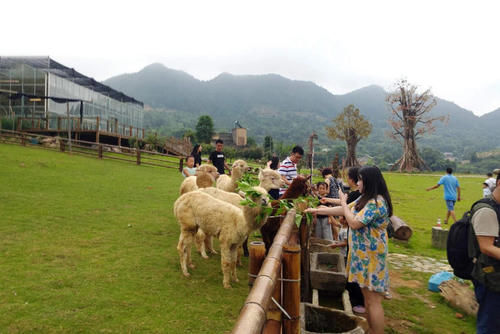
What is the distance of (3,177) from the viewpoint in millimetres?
11867

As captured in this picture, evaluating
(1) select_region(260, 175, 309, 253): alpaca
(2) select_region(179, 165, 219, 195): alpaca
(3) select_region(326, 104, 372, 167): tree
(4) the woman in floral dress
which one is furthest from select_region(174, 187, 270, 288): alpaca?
(3) select_region(326, 104, 372, 167): tree

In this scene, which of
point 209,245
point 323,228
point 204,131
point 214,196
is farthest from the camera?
point 204,131

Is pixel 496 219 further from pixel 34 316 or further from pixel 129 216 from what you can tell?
pixel 129 216

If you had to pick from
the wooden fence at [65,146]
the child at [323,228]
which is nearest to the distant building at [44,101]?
the wooden fence at [65,146]

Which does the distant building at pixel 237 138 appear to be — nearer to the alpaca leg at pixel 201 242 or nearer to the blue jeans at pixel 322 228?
the blue jeans at pixel 322 228

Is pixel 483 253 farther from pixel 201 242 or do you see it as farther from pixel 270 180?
pixel 201 242

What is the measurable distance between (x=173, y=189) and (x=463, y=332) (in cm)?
1228

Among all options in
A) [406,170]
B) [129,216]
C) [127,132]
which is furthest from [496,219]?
[406,170]

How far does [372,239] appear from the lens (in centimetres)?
329

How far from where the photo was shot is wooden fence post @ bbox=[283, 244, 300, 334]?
8.04ft

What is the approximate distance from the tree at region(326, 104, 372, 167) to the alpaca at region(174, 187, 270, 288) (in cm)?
4120

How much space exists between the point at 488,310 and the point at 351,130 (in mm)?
45538

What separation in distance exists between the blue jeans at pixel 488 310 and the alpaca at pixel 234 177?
15.2 ft

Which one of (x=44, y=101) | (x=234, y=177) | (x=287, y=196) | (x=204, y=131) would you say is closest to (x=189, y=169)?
(x=234, y=177)
